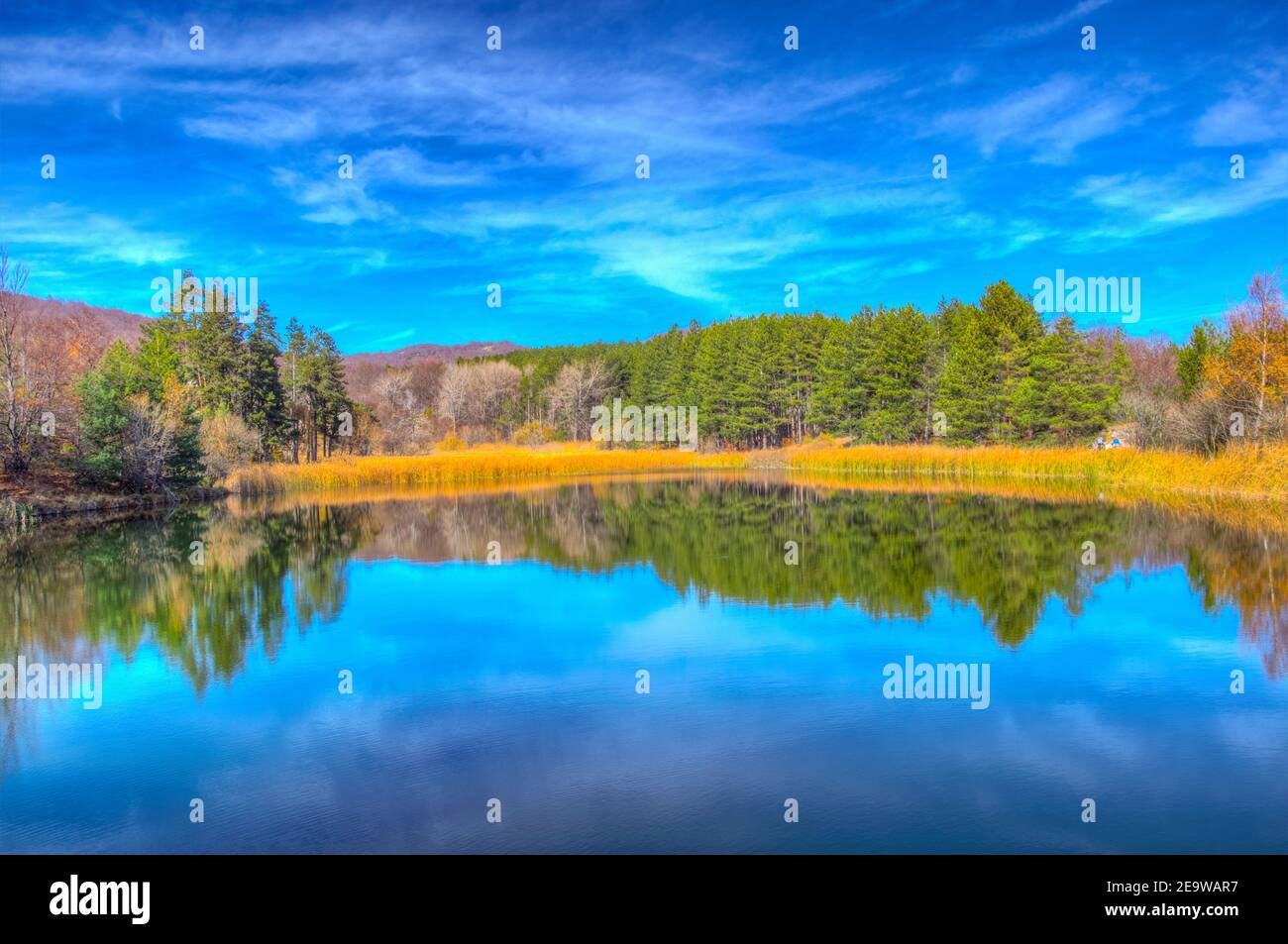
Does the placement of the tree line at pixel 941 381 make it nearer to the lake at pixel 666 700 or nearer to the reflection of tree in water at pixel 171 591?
the lake at pixel 666 700

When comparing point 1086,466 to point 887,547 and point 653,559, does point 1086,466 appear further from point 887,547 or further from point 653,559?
point 653,559

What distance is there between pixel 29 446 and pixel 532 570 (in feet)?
69.7

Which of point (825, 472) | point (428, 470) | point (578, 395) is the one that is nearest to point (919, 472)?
point (825, 472)

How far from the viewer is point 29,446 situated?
2819cm

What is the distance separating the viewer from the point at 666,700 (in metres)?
8.05

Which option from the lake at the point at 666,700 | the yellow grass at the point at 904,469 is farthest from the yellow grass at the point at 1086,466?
the lake at the point at 666,700

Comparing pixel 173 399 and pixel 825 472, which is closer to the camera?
pixel 173 399

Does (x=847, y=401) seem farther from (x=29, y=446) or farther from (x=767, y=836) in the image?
(x=767, y=836)

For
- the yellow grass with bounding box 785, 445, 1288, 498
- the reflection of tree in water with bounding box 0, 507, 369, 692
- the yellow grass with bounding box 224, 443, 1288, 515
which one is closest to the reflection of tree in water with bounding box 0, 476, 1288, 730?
the reflection of tree in water with bounding box 0, 507, 369, 692

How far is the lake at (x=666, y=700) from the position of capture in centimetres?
550

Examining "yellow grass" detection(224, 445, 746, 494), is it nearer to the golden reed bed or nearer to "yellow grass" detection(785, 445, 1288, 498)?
the golden reed bed

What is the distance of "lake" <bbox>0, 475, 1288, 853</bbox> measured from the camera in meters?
5.50

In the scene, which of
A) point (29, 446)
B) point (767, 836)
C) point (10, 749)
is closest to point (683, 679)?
point (767, 836)

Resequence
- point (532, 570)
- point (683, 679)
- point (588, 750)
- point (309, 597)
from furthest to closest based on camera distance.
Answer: point (532, 570)
point (309, 597)
point (683, 679)
point (588, 750)
